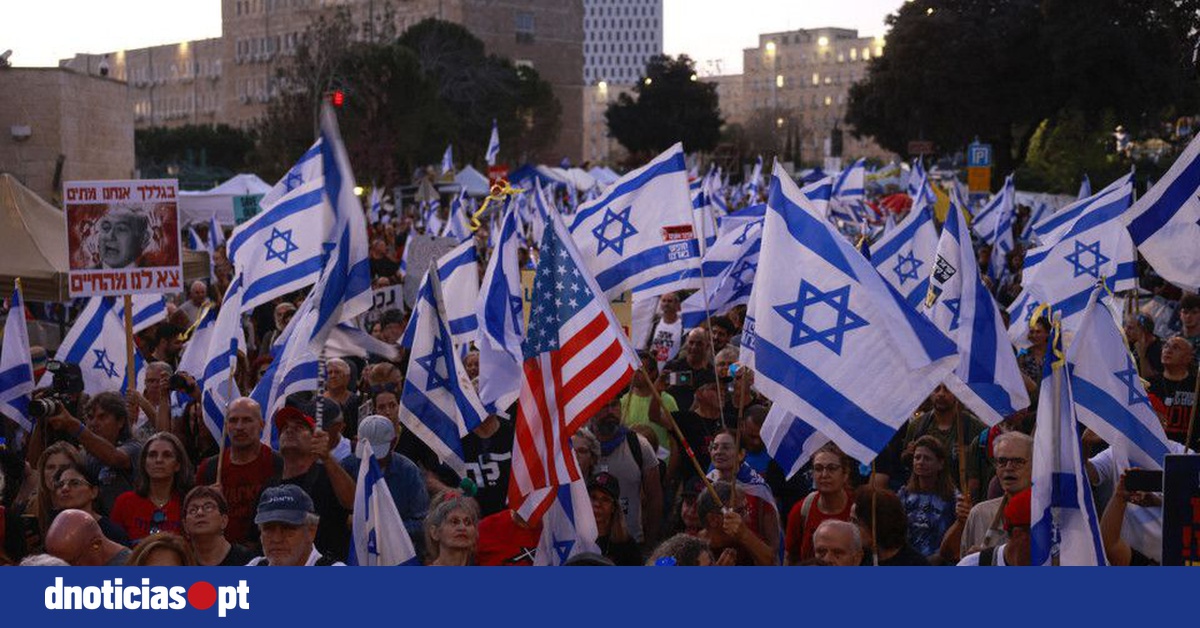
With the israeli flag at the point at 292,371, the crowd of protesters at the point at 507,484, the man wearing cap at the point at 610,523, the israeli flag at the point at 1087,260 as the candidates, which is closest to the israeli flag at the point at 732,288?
the israeli flag at the point at 1087,260

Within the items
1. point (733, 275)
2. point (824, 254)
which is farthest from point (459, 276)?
point (824, 254)

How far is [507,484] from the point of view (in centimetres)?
887

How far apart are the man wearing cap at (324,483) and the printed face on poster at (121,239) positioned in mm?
3576

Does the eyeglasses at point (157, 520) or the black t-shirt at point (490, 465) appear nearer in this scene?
the eyeglasses at point (157, 520)

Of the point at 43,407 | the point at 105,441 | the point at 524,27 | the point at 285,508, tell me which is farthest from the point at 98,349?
the point at 524,27

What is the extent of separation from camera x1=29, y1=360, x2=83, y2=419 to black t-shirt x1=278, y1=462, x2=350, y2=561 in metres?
2.01

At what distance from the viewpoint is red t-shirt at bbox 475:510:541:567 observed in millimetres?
7379

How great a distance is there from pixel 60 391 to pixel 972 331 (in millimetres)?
5337

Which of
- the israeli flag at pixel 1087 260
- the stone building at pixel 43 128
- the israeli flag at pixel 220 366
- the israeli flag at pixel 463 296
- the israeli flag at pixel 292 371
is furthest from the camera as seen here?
the stone building at pixel 43 128

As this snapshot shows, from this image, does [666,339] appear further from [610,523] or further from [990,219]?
[990,219]

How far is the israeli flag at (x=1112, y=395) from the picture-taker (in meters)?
7.46

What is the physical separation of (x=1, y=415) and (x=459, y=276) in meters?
3.27

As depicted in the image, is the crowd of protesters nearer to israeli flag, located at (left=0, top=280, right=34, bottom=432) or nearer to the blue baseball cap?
the blue baseball cap

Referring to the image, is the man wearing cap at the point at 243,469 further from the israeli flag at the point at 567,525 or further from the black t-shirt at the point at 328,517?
the israeli flag at the point at 567,525
